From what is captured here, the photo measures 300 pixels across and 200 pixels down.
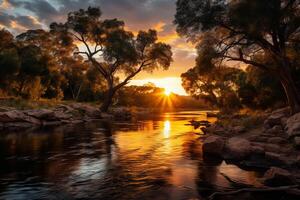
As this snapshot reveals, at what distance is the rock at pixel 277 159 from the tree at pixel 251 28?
1044 cm

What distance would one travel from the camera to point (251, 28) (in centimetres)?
2303

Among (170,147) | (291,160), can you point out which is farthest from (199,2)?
(291,160)

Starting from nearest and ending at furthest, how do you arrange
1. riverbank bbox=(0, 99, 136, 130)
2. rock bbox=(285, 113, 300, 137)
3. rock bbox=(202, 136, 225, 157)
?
rock bbox=(285, 113, 300, 137) → rock bbox=(202, 136, 225, 157) → riverbank bbox=(0, 99, 136, 130)

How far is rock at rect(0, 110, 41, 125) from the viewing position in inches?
1399

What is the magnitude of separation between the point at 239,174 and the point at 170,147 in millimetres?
8697

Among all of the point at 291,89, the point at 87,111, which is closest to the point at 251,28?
the point at 291,89

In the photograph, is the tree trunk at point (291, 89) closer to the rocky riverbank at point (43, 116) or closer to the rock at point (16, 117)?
the rocky riverbank at point (43, 116)

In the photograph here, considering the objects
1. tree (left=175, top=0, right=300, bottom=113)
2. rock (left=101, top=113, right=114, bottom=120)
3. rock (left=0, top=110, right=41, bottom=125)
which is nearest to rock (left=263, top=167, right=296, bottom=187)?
tree (left=175, top=0, right=300, bottom=113)

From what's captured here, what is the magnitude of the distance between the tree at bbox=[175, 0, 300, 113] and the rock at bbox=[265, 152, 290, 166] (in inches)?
411

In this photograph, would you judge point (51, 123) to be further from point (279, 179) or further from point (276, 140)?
point (279, 179)

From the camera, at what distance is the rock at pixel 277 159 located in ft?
47.3

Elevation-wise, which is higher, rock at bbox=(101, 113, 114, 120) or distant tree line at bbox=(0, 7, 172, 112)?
distant tree line at bbox=(0, 7, 172, 112)

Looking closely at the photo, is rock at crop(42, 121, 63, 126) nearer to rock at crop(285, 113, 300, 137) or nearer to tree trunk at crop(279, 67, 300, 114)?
tree trunk at crop(279, 67, 300, 114)

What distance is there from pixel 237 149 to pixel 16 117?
95.7 ft
